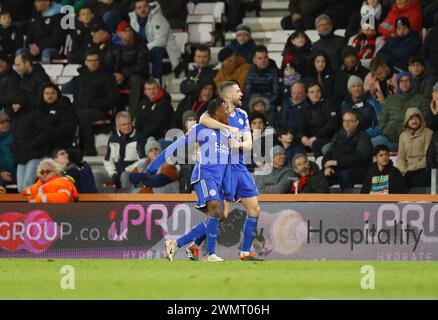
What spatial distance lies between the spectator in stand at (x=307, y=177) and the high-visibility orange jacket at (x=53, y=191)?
336 cm

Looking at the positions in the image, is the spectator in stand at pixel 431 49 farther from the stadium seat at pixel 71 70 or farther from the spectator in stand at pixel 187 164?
the stadium seat at pixel 71 70

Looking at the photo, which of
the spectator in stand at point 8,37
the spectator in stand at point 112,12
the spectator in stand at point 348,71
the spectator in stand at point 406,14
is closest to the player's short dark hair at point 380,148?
the spectator in stand at point 348,71

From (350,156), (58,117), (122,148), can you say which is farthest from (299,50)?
(58,117)

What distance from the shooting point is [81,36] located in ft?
71.8

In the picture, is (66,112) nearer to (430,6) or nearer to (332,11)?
(332,11)

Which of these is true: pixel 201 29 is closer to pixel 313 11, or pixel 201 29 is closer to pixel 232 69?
pixel 232 69

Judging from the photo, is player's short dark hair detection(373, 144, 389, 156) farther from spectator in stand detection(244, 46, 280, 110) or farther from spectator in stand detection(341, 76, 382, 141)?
spectator in stand detection(244, 46, 280, 110)

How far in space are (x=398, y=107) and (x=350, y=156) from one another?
1.14 m

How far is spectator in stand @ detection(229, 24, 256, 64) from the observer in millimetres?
20375

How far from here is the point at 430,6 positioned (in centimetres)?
1992

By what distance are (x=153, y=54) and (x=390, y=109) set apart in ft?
15.8

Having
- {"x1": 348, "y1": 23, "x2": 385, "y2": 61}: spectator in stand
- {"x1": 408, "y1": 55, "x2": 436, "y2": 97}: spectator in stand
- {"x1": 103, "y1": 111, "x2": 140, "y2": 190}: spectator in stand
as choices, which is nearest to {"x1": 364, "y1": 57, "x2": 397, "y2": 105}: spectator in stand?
{"x1": 408, "y1": 55, "x2": 436, "y2": 97}: spectator in stand

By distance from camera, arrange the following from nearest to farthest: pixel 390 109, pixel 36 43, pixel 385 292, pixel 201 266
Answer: pixel 385 292 → pixel 201 266 → pixel 390 109 → pixel 36 43

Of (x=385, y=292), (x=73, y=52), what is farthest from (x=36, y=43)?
(x=385, y=292)
